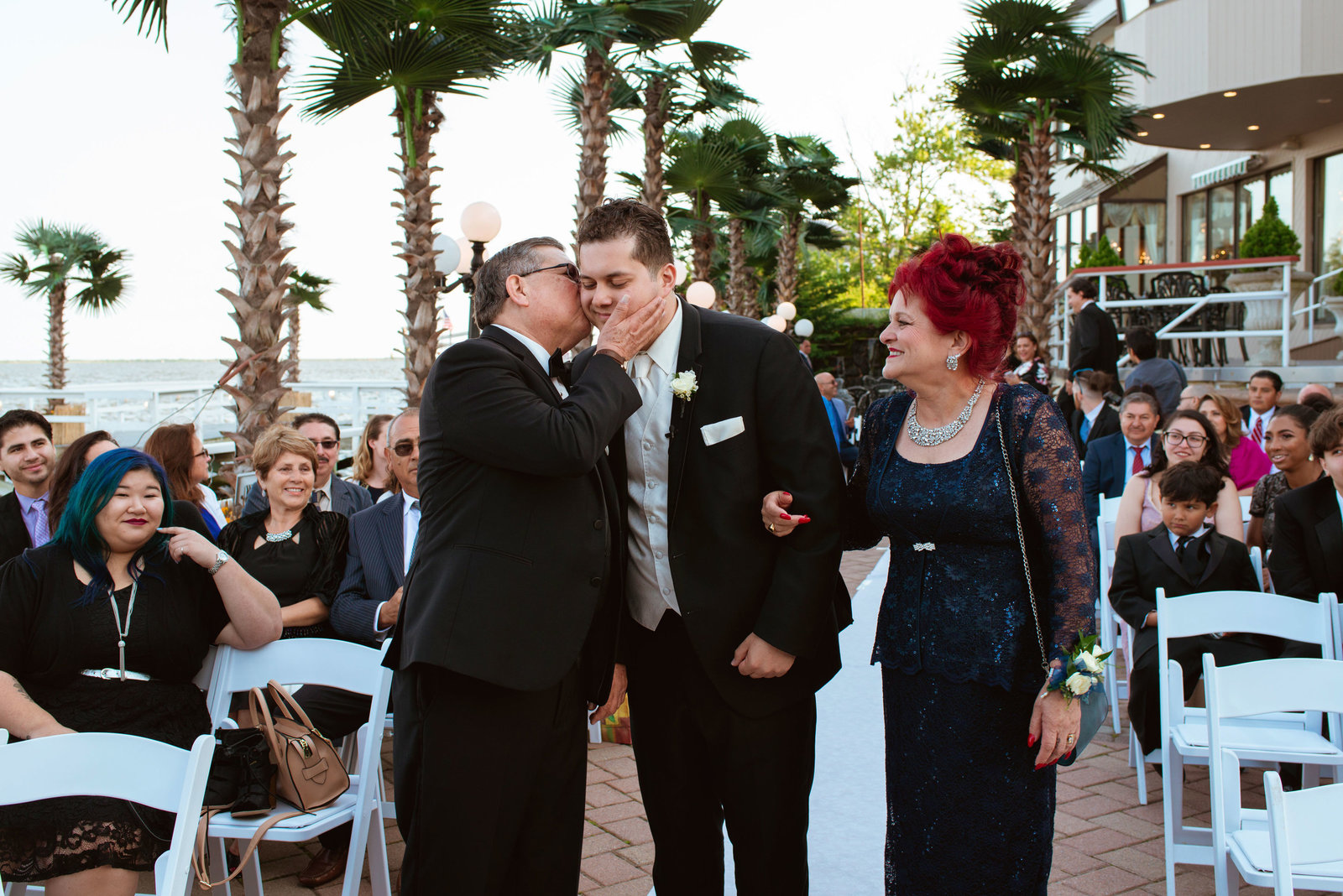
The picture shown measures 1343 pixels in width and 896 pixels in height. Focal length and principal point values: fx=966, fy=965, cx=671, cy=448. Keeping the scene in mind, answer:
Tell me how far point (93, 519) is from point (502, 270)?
164 cm

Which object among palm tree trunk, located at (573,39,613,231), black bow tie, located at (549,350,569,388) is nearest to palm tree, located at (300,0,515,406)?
palm tree trunk, located at (573,39,613,231)

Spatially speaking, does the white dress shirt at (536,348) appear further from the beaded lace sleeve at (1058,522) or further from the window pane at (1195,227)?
the window pane at (1195,227)

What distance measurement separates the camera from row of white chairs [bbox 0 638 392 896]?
215 centimetres

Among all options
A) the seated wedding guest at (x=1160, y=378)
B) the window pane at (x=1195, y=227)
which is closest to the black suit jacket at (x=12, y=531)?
the seated wedding guest at (x=1160, y=378)

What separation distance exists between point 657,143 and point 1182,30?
806cm

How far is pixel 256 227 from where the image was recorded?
22.8ft

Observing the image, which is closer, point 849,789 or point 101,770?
point 101,770

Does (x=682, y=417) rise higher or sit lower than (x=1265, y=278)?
lower

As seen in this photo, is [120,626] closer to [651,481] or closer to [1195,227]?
[651,481]

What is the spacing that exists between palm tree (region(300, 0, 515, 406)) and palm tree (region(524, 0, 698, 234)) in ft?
8.09

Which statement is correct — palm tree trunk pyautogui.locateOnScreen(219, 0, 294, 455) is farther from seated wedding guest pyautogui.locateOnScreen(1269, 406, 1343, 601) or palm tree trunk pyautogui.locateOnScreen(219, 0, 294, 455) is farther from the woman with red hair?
seated wedding guest pyautogui.locateOnScreen(1269, 406, 1343, 601)

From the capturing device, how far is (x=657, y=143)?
1608 centimetres

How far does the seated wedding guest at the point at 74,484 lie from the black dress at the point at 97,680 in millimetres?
362

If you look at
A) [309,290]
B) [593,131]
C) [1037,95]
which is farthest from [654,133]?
[309,290]
